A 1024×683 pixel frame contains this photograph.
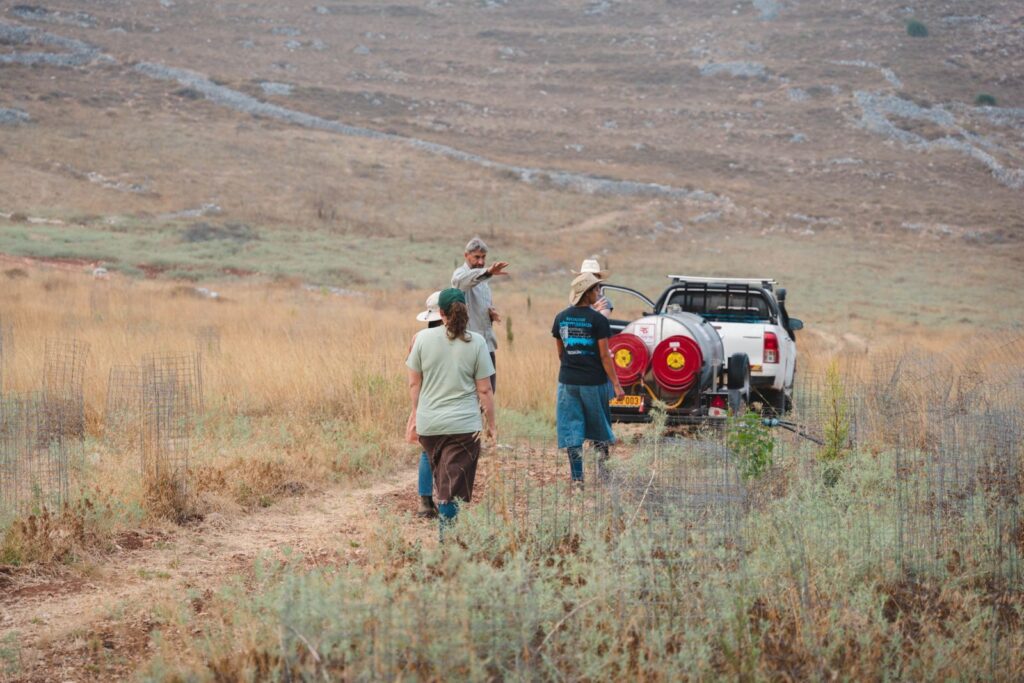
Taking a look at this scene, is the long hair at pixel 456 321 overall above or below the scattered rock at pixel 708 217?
below

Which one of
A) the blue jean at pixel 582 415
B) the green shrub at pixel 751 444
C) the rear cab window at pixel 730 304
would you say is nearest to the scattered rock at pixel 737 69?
the rear cab window at pixel 730 304

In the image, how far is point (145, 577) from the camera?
598 centimetres

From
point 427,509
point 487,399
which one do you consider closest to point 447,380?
point 487,399

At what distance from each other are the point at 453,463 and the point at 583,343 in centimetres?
183

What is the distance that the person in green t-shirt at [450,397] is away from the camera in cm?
611

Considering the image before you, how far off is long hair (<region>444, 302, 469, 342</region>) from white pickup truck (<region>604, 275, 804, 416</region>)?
4630 mm

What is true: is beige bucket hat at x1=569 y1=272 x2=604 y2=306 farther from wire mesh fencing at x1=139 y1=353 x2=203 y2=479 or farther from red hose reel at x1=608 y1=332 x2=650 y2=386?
wire mesh fencing at x1=139 y1=353 x2=203 y2=479

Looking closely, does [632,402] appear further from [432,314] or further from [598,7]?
[598,7]

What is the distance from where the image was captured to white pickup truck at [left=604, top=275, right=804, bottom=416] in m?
11.0

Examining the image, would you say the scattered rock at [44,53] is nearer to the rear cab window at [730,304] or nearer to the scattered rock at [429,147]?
the scattered rock at [429,147]

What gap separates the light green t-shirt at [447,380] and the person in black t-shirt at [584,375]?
1.48 m

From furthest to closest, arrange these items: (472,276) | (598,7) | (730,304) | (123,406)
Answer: (598,7)
(730,304)
(123,406)
(472,276)

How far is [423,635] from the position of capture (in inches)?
162

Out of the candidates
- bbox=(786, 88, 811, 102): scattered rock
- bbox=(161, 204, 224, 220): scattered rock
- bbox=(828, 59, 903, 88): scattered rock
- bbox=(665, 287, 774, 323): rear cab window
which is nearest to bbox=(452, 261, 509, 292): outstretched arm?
bbox=(665, 287, 774, 323): rear cab window
